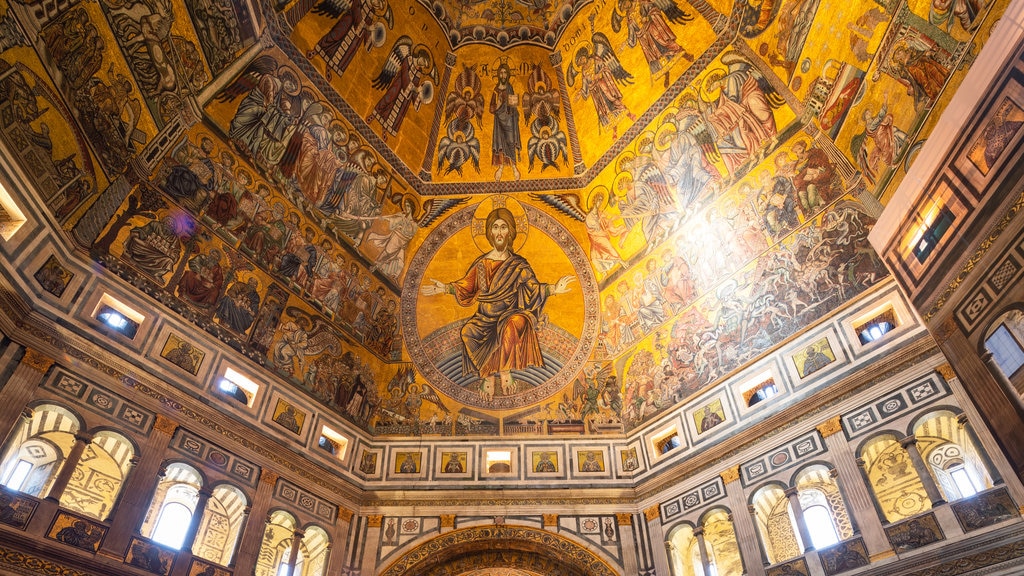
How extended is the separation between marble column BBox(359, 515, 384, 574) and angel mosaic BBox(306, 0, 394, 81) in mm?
12574

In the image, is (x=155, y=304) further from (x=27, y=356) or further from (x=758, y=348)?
(x=758, y=348)

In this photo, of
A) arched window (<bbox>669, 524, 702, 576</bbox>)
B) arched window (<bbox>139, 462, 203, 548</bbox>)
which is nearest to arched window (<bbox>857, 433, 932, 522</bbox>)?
arched window (<bbox>669, 524, 702, 576</bbox>)

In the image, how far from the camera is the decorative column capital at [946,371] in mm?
12320

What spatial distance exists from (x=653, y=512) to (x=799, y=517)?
4137 mm

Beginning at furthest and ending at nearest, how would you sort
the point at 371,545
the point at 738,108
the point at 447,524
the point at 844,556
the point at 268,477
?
the point at 738,108
the point at 447,524
the point at 371,545
the point at 268,477
the point at 844,556

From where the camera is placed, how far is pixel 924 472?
39.9 ft

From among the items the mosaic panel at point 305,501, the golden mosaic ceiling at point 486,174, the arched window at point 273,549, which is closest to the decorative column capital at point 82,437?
the golden mosaic ceiling at point 486,174

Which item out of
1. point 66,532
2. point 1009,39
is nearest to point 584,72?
point 1009,39

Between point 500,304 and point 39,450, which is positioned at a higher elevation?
point 500,304

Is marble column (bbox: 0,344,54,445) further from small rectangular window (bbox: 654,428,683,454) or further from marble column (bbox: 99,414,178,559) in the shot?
small rectangular window (bbox: 654,428,683,454)

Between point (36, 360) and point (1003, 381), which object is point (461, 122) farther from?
point (1003, 381)

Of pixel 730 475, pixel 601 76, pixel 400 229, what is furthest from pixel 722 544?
pixel 601 76

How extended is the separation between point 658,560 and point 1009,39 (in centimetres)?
1330

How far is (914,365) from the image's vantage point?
42.9ft
